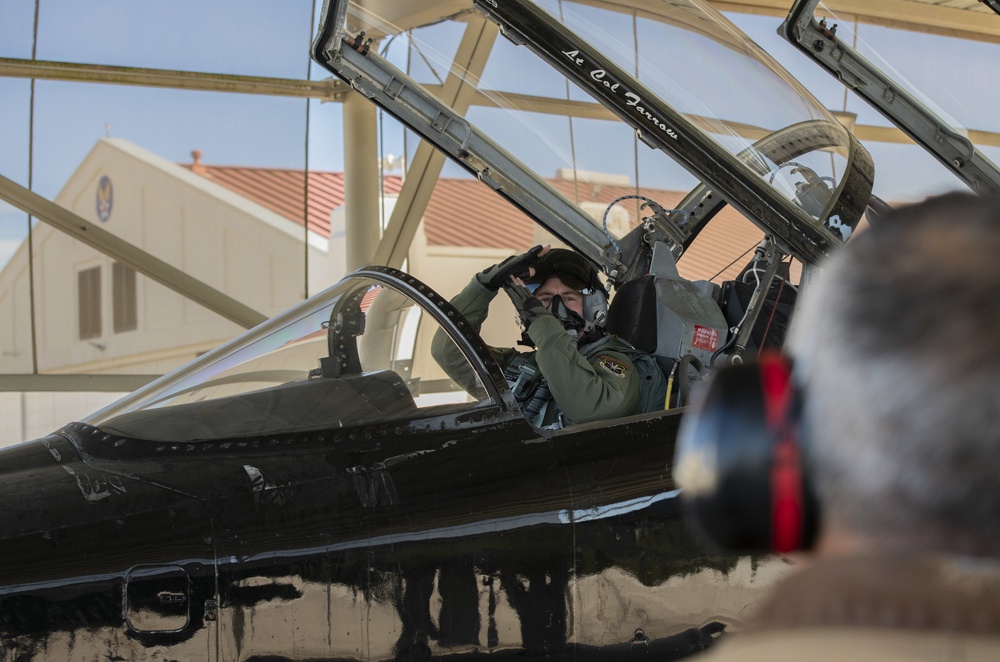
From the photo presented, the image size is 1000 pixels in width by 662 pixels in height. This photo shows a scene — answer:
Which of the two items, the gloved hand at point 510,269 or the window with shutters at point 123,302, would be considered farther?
the window with shutters at point 123,302

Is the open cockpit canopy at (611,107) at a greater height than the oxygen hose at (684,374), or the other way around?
the open cockpit canopy at (611,107)

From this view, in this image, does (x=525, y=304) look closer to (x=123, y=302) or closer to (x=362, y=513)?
(x=362, y=513)

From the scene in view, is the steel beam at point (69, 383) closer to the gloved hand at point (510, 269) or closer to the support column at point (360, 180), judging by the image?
the support column at point (360, 180)

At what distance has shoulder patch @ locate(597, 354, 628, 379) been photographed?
12.1 ft

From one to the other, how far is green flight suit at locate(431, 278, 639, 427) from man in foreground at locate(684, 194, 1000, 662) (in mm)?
2511

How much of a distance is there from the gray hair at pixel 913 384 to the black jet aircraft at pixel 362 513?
83.3 inches

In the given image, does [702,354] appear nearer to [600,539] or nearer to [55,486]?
[600,539]

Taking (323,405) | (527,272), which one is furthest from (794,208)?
(323,405)

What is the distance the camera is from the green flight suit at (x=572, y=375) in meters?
3.30

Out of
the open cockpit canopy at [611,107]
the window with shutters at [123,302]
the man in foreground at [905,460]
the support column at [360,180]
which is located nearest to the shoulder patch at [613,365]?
the open cockpit canopy at [611,107]

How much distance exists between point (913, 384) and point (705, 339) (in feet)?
11.5

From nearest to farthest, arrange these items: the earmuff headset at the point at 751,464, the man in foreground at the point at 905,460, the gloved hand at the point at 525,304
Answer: the man in foreground at the point at 905,460
the earmuff headset at the point at 751,464
the gloved hand at the point at 525,304

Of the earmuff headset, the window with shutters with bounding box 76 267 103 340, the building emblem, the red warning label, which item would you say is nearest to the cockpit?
the red warning label

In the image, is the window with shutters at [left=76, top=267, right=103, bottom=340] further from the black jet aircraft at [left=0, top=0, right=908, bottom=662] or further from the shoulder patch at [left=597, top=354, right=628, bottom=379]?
the shoulder patch at [left=597, top=354, right=628, bottom=379]
